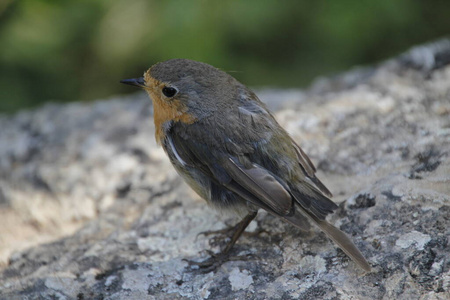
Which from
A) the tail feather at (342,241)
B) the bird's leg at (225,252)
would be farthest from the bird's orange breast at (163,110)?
the tail feather at (342,241)

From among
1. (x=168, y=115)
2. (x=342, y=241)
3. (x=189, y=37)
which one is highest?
(x=189, y=37)

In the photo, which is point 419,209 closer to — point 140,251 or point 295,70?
point 140,251

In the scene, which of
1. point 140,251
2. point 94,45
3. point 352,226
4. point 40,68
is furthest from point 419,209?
point 40,68

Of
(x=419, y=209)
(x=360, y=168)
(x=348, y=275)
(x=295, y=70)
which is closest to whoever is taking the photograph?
(x=348, y=275)

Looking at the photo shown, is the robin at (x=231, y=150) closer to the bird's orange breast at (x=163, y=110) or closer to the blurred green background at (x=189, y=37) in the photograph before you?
the bird's orange breast at (x=163, y=110)

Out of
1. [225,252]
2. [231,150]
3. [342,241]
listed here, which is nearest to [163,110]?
[231,150]

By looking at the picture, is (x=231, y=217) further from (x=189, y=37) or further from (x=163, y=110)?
(x=189, y=37)
